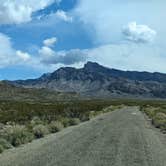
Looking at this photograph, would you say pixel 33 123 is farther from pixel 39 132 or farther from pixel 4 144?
pixel 4 144

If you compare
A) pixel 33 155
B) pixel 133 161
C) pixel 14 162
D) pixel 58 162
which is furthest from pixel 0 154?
pixel 133 161

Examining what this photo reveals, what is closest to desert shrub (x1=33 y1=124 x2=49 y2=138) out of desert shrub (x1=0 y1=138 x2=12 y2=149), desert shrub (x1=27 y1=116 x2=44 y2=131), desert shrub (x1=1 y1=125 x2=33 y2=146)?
desert shrub (x1=27 y1=116 x2=44 y2=131)

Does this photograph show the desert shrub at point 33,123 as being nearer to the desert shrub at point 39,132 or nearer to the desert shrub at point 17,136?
the desert shrub at point 39,132

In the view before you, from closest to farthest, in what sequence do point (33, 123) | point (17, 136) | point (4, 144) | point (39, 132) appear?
point (4, 144)
point (17, 136)
point (39, 132)
point (33, 123)

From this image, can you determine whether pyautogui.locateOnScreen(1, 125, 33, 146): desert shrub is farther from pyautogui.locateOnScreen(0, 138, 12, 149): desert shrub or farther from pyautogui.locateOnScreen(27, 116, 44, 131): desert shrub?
pyautogui.locateOnScreen(27, 116, 44, 131): desert shrub

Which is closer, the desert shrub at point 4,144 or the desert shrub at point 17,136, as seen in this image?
the desert shrub at point 4,144

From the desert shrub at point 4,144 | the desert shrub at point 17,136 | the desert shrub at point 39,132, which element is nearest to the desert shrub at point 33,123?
the desert shrub at point 39,132

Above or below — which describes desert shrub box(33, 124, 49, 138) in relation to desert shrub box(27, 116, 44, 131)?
below

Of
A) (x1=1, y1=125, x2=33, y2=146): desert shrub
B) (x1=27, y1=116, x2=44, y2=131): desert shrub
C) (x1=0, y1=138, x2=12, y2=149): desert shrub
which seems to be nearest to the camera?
(x1=0, y1=138, x2=12, y2=149): desert shrub

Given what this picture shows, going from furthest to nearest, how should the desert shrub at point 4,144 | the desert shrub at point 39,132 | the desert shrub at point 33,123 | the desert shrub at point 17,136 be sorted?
the desert shrub at point 33,123 → the desert shrub at point 39,132 → the desert shrub at point 17,136 → the desert shrub at point 4,144

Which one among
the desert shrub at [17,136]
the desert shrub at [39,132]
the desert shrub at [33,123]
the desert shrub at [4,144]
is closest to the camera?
the desert shrub at [4,144]

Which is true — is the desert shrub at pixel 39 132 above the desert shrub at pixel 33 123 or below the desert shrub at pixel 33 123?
below

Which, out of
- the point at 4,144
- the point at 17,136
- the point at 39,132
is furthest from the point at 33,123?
the point at 4,144

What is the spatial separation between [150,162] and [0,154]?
6101mm
